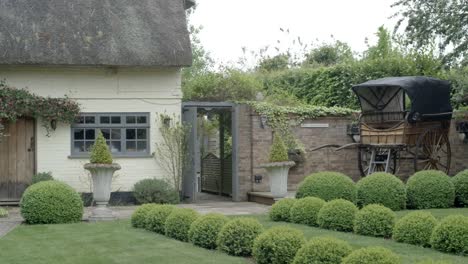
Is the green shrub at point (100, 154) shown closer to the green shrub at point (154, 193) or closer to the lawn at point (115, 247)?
the lawn at point (115, 247)

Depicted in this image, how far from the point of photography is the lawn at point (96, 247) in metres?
10.6

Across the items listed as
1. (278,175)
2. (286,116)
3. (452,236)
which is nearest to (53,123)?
(286,116)

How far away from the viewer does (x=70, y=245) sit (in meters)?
12.0

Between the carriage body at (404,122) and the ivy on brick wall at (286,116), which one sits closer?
the carriage body at (404,122)

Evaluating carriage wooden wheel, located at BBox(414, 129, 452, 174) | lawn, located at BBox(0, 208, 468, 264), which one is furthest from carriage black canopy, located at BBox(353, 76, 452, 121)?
lawn, located at BBox(0, 208, 468, 264)

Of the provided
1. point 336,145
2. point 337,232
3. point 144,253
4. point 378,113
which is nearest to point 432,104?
point 378,113

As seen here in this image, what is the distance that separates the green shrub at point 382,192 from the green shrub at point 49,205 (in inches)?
219

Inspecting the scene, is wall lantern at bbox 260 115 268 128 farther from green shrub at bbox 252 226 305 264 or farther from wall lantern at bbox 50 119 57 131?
green shrub at bbox 252 226 305 264

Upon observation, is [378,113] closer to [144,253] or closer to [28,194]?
[28,194]

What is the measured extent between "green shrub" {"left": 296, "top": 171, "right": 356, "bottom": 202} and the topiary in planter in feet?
11.4

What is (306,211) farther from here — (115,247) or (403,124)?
(403,124)

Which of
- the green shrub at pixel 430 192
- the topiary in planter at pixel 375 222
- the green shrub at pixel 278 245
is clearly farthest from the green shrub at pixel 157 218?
the green shrub at pixel 430 192

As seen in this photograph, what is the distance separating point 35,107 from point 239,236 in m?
10.0

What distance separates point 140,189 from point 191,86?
4256mm
